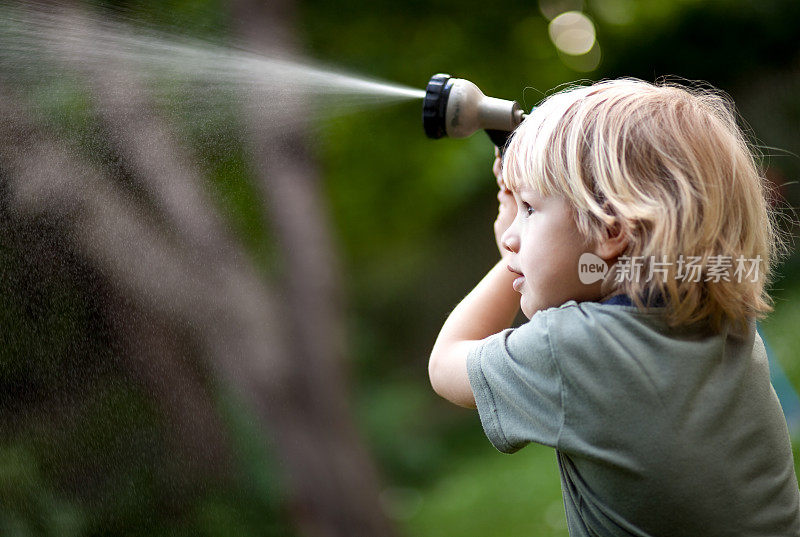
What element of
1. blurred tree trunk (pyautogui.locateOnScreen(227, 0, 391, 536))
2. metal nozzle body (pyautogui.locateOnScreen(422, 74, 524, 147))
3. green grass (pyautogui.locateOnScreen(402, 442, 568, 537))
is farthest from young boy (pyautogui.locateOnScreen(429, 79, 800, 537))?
green grass (pyautogui.locateOnScreen(402, 442, 568, 537))

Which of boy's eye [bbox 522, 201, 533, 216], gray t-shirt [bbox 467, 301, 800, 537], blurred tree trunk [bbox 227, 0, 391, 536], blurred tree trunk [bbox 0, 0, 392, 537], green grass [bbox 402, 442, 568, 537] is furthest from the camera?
green grass [bbox 402, 442, 568, 537]

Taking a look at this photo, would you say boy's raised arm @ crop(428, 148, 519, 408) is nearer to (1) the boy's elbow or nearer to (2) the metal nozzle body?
(1) the boy's elbow

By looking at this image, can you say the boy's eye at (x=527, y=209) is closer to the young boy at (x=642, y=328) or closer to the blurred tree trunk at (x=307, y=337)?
the young boy at (x=642, y=328)

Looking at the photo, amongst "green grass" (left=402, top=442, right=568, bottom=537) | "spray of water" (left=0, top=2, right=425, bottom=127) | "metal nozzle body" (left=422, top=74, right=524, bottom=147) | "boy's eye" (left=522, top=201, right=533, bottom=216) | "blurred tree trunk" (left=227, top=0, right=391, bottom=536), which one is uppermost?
"spray of water" (left=0, top=2, right=425, bottom=127)

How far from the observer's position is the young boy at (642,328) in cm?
131

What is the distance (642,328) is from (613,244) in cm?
15

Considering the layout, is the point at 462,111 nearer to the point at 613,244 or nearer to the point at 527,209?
the point at 527,209

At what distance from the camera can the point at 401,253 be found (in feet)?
27.8

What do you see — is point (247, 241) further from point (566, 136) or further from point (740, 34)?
point (740, 34)

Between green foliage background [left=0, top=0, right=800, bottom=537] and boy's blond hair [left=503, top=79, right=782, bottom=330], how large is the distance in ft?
6.00

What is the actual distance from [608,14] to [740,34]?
80.6 inches

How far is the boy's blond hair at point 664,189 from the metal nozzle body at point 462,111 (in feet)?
1.04

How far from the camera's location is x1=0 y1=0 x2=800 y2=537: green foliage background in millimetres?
2896

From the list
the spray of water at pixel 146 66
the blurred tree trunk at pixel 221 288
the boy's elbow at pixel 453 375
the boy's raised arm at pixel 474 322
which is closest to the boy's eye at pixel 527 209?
the boy's raised arm at pixel 474 322
